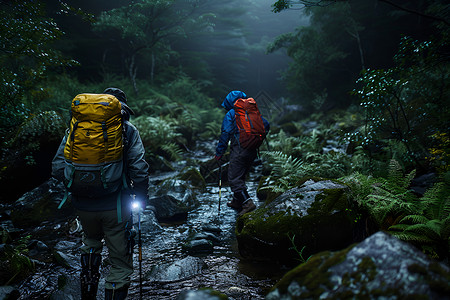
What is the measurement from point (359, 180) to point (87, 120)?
3.91 m

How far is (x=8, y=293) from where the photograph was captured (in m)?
2.73

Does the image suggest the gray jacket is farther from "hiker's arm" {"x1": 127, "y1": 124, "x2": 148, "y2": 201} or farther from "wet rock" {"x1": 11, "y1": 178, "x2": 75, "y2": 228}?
"wet rock" {"x1": 11, "y1": 178, "x2": 75, "y2": 228}

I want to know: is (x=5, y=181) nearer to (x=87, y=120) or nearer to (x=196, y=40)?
(x=87, y=120)

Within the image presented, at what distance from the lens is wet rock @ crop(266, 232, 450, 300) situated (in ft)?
3.53

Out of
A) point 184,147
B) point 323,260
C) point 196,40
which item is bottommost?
point 323,260

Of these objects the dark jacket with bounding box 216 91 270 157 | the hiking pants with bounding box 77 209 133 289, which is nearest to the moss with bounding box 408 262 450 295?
the hiking pants with bounding box 77 209 133 289

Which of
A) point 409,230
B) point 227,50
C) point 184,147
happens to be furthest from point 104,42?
point 409,230

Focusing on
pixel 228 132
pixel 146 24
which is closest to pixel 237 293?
pixel 228 132

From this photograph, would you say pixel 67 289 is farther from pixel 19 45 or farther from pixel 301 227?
pixel 19 45

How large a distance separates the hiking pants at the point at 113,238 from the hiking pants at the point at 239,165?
10.1 ft

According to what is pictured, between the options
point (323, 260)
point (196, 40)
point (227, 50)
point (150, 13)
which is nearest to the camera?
point (323, 260)

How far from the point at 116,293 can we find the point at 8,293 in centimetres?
134

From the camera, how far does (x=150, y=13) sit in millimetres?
15898

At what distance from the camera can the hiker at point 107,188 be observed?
7.84 ft
